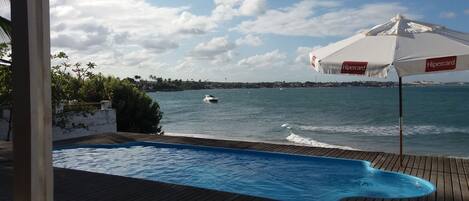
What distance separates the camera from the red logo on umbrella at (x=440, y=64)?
5.48m

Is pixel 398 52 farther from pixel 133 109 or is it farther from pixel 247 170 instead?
pixel 133 109

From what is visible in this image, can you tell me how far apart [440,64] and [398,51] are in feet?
1.85

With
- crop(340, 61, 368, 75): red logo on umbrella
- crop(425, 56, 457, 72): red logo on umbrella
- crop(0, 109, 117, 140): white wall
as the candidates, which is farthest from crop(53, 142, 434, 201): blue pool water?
crop(0, 109, 117, 140): white wall

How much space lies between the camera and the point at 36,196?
6.76 feet

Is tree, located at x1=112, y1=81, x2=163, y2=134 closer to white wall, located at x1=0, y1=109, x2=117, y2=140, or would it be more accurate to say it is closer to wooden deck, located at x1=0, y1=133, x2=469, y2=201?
white wall, located at x1=0, y1=109, x2=117, y2=140

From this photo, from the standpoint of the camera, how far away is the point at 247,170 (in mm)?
8547

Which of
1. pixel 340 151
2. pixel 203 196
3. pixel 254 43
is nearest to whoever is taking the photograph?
pixel 203 196

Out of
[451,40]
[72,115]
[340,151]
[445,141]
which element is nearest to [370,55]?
[451,40]

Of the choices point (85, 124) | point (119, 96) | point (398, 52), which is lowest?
point (85, 124)

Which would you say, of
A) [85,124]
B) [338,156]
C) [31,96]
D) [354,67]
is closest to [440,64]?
[354,67]

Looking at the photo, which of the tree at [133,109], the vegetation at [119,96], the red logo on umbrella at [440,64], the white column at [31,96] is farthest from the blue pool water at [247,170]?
the tree at [133,109]

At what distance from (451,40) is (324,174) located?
334 centimetres

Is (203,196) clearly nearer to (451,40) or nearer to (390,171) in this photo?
(390,171)

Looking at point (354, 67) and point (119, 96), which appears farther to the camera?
point (119, 96)
